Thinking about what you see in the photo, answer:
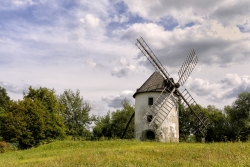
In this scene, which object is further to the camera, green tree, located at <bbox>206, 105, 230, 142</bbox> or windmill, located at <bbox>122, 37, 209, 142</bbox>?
green tree, located at <bbox>206, 105, 230, 142</bbox>

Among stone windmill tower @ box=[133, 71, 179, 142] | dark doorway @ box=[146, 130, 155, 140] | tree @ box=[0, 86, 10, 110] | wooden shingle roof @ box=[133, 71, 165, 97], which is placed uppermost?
tree @ box=[0, 86, 10, 110]

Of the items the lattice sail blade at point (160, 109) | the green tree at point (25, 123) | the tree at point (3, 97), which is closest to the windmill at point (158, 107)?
the lattice sail blade at point (160, 109)

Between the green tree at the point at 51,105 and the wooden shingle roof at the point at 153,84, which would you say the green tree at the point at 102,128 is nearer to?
the green tree at the point at 51,105

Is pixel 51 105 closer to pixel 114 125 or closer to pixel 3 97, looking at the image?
pixel 114 125

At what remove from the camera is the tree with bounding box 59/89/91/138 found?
49.1 meters

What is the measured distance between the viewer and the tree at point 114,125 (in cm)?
4822

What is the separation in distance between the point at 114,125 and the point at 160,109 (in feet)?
74.5

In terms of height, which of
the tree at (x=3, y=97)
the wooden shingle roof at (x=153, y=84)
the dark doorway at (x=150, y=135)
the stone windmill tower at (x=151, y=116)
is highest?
the tree at (x=3, y=97)

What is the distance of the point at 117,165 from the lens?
445 inches

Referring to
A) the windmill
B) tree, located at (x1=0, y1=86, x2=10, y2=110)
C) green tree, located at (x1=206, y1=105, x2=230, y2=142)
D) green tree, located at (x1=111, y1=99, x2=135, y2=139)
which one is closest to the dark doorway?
the windmill

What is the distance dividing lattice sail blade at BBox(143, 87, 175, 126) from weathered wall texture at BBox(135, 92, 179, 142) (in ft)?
1.29

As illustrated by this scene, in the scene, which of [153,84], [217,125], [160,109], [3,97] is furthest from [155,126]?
[3,97]

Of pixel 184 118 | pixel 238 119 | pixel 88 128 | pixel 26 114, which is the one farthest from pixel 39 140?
pixel 238 119

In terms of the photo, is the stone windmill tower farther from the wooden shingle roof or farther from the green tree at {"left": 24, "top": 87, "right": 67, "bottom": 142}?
the green tree at {"left": 24, "top": 87, "right": 67, "bottom": 142}
